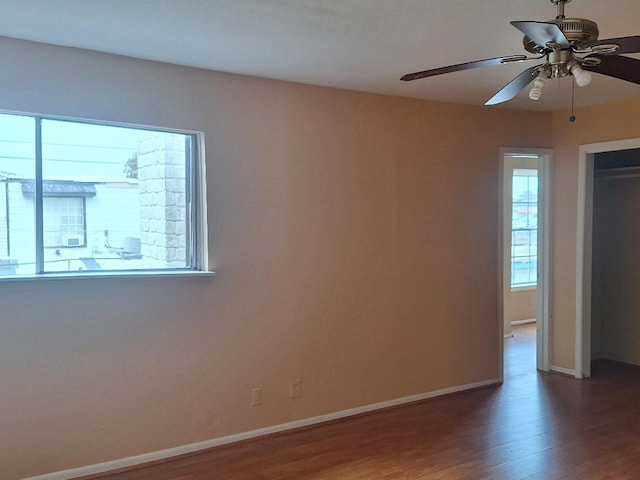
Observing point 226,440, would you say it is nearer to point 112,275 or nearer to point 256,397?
point 256,397

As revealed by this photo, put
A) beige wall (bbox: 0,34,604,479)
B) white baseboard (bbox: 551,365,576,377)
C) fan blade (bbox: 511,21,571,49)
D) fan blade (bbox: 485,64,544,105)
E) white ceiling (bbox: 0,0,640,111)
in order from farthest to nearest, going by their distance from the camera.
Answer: white baseboard (bbox: 551,365,576,377), beige wall (bbox: 0,34,604,479), white ceiling (bbox: 0,0,640,111), fan blade (bbox: 485,64,544,105), fan blade (bbox: 511,21,571,49)

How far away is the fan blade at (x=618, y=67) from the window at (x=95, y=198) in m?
2.27

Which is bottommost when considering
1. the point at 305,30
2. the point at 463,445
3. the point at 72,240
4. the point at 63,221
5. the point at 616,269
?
the point at 463,445

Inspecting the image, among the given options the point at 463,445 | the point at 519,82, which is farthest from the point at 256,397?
the point at 519,82

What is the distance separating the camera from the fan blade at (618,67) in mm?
2057

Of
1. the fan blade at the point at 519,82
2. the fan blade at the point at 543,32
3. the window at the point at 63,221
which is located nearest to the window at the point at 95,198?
the window at the point at 63,221

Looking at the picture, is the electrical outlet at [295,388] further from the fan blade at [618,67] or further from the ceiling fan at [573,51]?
the fan blade at [618,67]

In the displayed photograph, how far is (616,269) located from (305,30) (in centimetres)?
426

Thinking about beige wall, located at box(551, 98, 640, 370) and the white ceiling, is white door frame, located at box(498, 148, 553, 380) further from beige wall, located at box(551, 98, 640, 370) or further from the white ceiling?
the white ceiling

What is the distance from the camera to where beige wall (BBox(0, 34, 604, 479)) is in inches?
117

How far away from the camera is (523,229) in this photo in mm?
7598

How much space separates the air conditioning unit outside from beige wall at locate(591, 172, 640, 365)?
15.4 feet

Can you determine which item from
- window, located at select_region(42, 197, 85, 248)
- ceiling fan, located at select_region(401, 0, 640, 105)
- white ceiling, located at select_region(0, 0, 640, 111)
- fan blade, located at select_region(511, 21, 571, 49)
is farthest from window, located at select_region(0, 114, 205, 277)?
fan blade, located at select_region(511, 21, 571, 49)

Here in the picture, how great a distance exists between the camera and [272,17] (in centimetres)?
251
